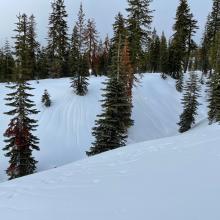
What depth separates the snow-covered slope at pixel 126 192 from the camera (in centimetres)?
589

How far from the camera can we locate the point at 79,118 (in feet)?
106

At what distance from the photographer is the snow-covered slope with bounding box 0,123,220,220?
19.3ft

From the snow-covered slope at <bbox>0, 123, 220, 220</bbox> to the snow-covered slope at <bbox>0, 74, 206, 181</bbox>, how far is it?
16243mm

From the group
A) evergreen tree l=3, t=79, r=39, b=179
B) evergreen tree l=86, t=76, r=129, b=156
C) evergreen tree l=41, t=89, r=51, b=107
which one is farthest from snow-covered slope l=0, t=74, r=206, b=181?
evergreen tree l=86, t=76, r=129, b=156

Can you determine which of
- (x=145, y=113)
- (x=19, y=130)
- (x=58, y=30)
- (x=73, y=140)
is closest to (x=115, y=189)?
(x=19, y=130)

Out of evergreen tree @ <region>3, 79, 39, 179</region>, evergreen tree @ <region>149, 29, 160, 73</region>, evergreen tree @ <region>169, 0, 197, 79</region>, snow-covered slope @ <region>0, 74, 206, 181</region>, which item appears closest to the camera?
evergreen tree @ <region>3, 79, 39, 179</region>

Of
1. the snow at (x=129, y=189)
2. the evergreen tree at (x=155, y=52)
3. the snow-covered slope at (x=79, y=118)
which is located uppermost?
the evergreen tree at (x=155, y=52)

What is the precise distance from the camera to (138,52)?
32.1 m

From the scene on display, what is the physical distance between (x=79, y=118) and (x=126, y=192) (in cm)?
2535

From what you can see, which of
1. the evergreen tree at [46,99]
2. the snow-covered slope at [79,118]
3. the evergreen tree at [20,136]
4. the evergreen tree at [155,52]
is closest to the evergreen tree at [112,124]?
the evergreen tree at [20,136]

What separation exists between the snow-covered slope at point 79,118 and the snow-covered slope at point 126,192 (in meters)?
16.2

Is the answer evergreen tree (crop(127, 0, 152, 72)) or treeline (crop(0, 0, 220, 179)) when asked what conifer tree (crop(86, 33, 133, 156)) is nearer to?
treeline (crop(0, 0, 220, 179))

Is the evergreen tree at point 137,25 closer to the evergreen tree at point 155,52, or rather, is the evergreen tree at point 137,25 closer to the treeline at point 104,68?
the treeline at point 104,68

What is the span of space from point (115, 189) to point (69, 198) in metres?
1.14
